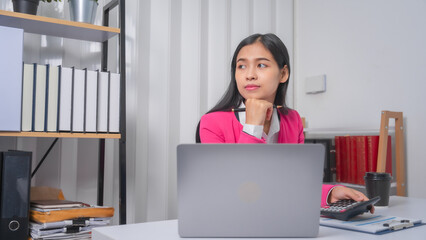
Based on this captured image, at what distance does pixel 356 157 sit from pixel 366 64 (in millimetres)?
621

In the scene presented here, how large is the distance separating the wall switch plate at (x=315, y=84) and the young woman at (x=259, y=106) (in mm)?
1175

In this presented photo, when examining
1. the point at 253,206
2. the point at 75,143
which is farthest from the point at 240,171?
the point at 75,143

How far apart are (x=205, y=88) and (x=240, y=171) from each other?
1880mm

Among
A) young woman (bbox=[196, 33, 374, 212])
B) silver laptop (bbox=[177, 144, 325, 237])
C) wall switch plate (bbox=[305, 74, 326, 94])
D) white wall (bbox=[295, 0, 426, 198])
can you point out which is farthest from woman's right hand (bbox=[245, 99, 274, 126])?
wall switch plate (bbox=[305, 74, 326, 94])

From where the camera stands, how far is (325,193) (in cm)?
122

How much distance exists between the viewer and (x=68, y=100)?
166 cm

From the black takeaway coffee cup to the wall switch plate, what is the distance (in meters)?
1.45

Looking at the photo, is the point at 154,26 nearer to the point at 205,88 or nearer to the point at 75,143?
the point at 205,88

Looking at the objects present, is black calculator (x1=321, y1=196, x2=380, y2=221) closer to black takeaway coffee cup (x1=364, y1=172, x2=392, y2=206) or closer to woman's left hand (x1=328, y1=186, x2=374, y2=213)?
woman's left hand (x1=328, y1=186, x2=374, y2=213)

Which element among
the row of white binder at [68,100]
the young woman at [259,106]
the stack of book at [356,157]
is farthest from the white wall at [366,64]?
the row of white binder at [68,100]

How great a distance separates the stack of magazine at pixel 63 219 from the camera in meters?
1.52

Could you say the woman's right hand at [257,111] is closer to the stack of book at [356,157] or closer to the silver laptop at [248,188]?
the silver laptop at [248,188]

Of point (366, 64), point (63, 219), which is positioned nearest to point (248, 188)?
point (63, 219)

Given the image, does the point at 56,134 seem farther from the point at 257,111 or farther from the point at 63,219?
the point at 257,111
